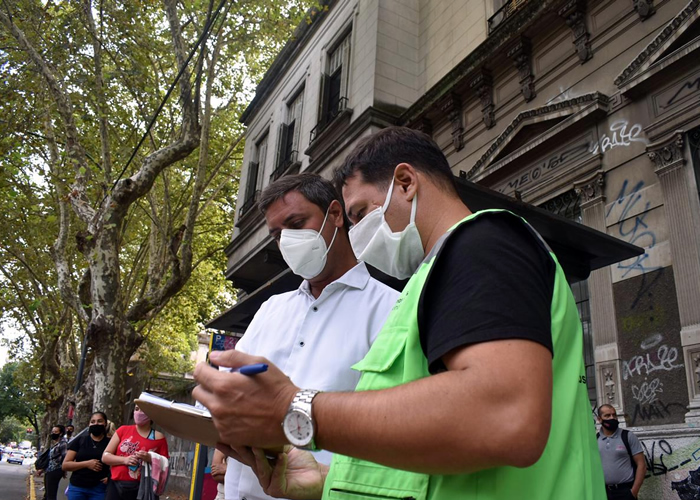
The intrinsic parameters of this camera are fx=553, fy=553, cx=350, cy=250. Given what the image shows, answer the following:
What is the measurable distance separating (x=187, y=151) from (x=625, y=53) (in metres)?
7.94

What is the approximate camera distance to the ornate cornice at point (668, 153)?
5887 mm

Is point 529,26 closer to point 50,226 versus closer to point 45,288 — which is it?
point 50,226

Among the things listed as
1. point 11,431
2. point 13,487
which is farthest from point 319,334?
point 11,431

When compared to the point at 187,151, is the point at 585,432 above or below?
below

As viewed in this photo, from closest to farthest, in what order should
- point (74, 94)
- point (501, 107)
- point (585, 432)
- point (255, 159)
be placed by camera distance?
point (585, 432)
point (501, 107)
point (74, 94)
point (255, 159)

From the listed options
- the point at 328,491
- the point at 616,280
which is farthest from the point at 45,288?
the point at 328,491

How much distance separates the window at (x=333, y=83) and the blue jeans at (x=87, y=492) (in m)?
8.31

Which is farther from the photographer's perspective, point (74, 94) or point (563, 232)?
point (74, 94)

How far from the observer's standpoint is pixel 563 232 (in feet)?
15.5

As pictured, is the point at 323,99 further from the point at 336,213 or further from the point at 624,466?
the point at 336,213

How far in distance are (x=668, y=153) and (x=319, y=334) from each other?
5300 millimetres

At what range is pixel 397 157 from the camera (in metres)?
1.62

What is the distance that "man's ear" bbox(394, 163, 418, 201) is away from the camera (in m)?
1.56

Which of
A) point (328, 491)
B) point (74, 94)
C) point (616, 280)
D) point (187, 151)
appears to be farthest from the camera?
point (74, 94)
